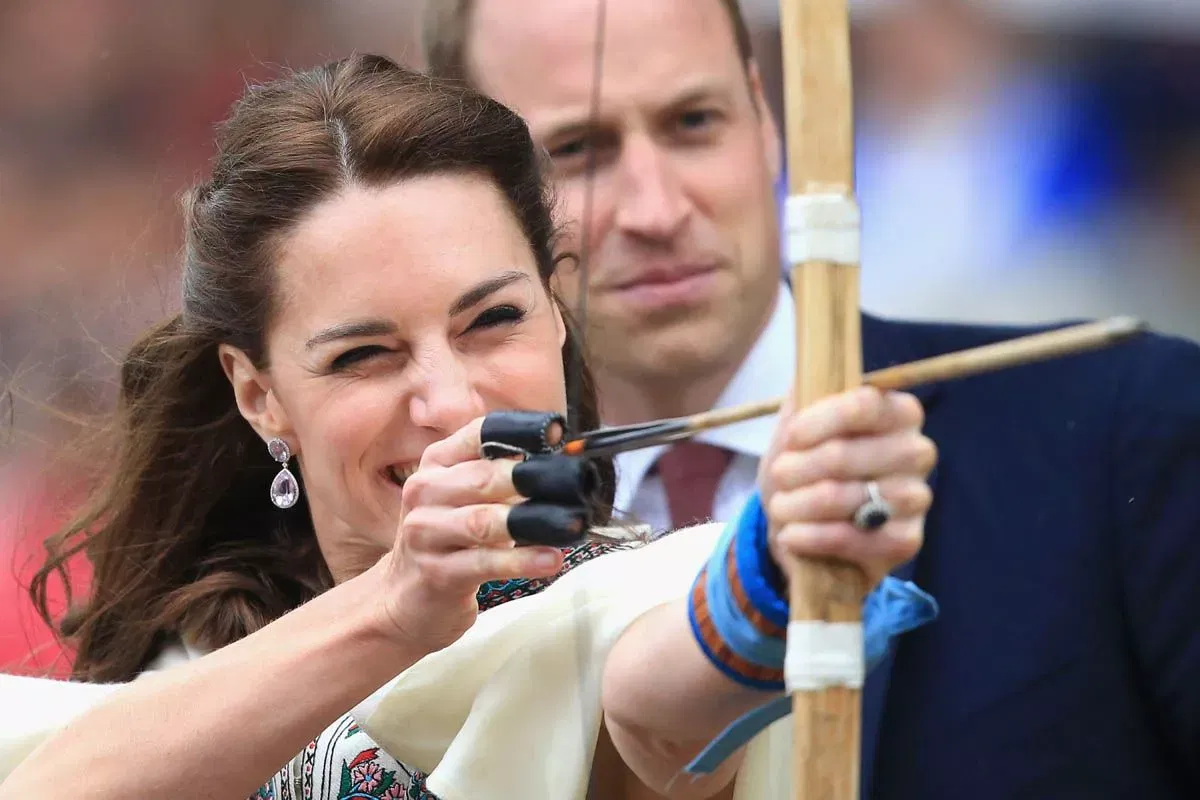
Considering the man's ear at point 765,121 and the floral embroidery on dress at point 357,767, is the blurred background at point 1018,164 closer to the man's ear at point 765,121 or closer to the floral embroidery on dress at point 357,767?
the man's ear at point 765,121

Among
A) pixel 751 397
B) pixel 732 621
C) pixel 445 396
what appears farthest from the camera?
pixel 751 397

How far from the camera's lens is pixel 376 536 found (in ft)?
5.78

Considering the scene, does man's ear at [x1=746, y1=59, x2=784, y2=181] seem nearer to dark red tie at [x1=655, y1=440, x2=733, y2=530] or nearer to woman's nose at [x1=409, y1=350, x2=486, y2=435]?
dark red tie at [x1=655, y1=440, x2=733, y2=530]

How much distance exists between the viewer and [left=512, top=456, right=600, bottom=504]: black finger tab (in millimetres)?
1247

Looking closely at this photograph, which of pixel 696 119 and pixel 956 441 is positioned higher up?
pixel 696 119

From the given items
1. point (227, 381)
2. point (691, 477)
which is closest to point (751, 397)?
point (691, 477)

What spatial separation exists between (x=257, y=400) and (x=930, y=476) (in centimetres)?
69

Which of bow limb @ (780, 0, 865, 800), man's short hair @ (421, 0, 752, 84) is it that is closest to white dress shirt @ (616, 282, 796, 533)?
man's short hair @ (421, 0, 752, 84)

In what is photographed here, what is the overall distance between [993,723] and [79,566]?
1.71 meters

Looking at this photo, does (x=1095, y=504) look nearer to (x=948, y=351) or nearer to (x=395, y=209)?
(x=948, y=351)

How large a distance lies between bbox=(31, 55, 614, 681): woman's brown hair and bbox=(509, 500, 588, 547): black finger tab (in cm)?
48

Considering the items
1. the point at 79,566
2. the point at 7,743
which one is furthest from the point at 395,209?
the point at 79,566

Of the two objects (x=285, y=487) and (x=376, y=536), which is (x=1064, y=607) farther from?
(x=285, y=487)

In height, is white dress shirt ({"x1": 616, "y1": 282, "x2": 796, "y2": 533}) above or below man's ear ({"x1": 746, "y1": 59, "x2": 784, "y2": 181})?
below
